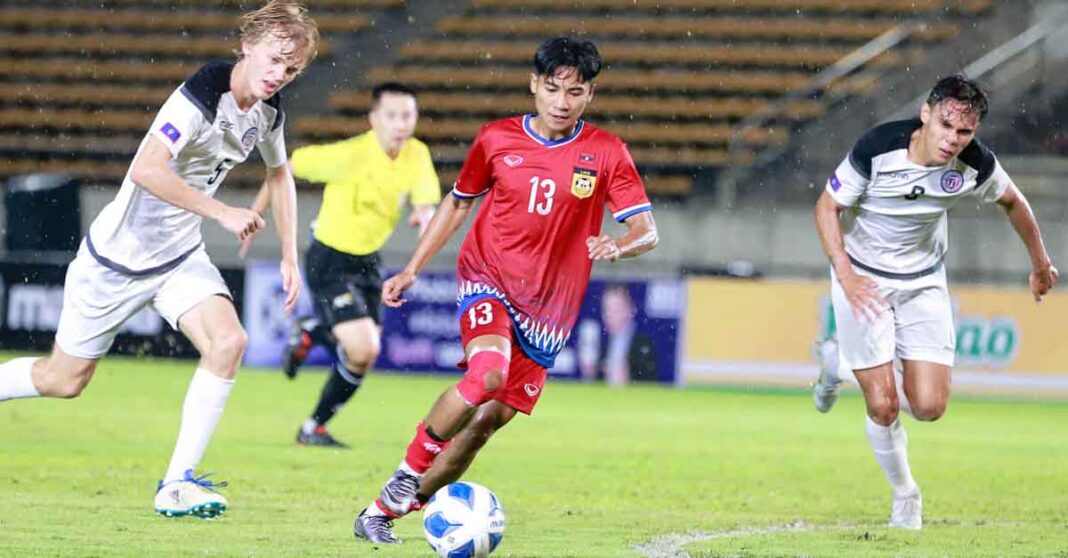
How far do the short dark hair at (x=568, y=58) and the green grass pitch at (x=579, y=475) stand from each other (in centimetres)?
181

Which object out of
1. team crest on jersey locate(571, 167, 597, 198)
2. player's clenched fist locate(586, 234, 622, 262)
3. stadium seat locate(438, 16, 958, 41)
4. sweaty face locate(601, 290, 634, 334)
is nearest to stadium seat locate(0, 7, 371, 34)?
stadium seat locate(438, 16, 958, 41)

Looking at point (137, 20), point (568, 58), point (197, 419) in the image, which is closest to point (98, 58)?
point (137, 20)

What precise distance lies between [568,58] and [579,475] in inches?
138

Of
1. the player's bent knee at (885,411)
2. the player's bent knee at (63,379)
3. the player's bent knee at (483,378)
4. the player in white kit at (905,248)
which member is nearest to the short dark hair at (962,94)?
the player in white kit at (905,248)

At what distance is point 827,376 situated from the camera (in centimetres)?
873

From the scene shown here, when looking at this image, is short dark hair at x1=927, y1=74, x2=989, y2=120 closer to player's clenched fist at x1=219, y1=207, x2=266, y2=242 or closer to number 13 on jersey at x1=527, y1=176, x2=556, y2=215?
number 13 on jersey at x1=527, y1=176, x2=556, y2=215

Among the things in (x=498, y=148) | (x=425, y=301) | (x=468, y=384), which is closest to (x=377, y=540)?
(x=468, y=384)

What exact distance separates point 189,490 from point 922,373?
3.39 metres

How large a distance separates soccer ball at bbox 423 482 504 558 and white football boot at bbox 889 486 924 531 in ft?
7.70

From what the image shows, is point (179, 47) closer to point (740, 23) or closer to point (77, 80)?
point (77, 80)

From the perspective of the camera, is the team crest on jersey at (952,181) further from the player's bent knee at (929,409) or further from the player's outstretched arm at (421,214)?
the player's outstretched arm at (421,214)

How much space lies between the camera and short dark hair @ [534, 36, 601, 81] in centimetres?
635

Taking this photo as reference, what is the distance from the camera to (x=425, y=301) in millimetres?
16344

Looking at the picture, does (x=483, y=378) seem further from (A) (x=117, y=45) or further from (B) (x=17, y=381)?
(A) (x=117, y=45)
